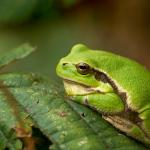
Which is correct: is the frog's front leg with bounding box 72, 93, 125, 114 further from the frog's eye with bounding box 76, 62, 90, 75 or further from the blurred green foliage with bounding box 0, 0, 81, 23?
the blurred green foliage with bounding box 0, 0, 81, 23

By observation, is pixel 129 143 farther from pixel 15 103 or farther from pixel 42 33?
pixel 42 33

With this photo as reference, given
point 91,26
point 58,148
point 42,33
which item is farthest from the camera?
point 91,26

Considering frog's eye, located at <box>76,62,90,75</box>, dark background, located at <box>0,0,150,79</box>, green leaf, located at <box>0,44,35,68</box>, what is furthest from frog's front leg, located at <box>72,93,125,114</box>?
dark background, located at <box>0,0,150,79</box>

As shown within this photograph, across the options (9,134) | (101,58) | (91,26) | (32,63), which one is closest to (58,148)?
(9,134)

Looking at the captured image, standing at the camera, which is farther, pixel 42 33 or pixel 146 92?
Result: pixel 42 33

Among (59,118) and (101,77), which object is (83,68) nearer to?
(101,77)

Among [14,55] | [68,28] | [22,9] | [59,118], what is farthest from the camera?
[68,28]

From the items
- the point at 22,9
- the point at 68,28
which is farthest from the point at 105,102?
the point at 68,28

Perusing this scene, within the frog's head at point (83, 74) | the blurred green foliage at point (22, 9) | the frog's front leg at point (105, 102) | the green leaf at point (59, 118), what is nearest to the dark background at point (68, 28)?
the blurred green foliage at point (22, 9)
